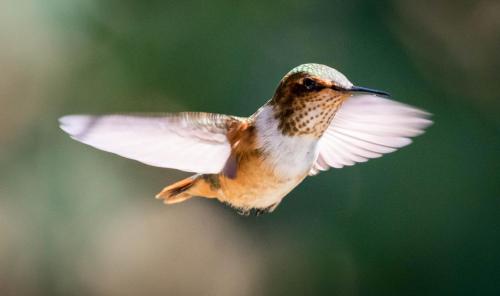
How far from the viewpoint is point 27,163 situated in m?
2.61

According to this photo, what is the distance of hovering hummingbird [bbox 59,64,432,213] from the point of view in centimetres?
74

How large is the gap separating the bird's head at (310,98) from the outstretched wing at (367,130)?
0.07 meters

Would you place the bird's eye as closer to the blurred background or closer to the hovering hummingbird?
the hovering hummingbird

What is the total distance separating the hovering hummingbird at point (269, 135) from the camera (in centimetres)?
74

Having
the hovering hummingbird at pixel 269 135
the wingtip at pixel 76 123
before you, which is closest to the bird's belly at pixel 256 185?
the hovering hummingbird at pixel 269 135

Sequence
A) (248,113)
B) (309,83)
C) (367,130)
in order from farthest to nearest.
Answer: (248,113)
(367,130)
(309,83)

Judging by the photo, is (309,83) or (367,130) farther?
(367,130)

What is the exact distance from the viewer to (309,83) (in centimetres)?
83

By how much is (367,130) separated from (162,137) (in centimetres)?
33

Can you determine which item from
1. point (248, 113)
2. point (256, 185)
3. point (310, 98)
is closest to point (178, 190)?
point (256, 185)

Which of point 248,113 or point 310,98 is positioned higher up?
point 310,98

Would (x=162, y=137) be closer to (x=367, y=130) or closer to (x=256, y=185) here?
(x=256, y=185)

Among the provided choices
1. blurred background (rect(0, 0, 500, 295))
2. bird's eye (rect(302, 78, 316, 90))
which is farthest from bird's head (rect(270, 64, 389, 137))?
blurred background (rect(0, 0, 500, 295))

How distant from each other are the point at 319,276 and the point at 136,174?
0.76m
